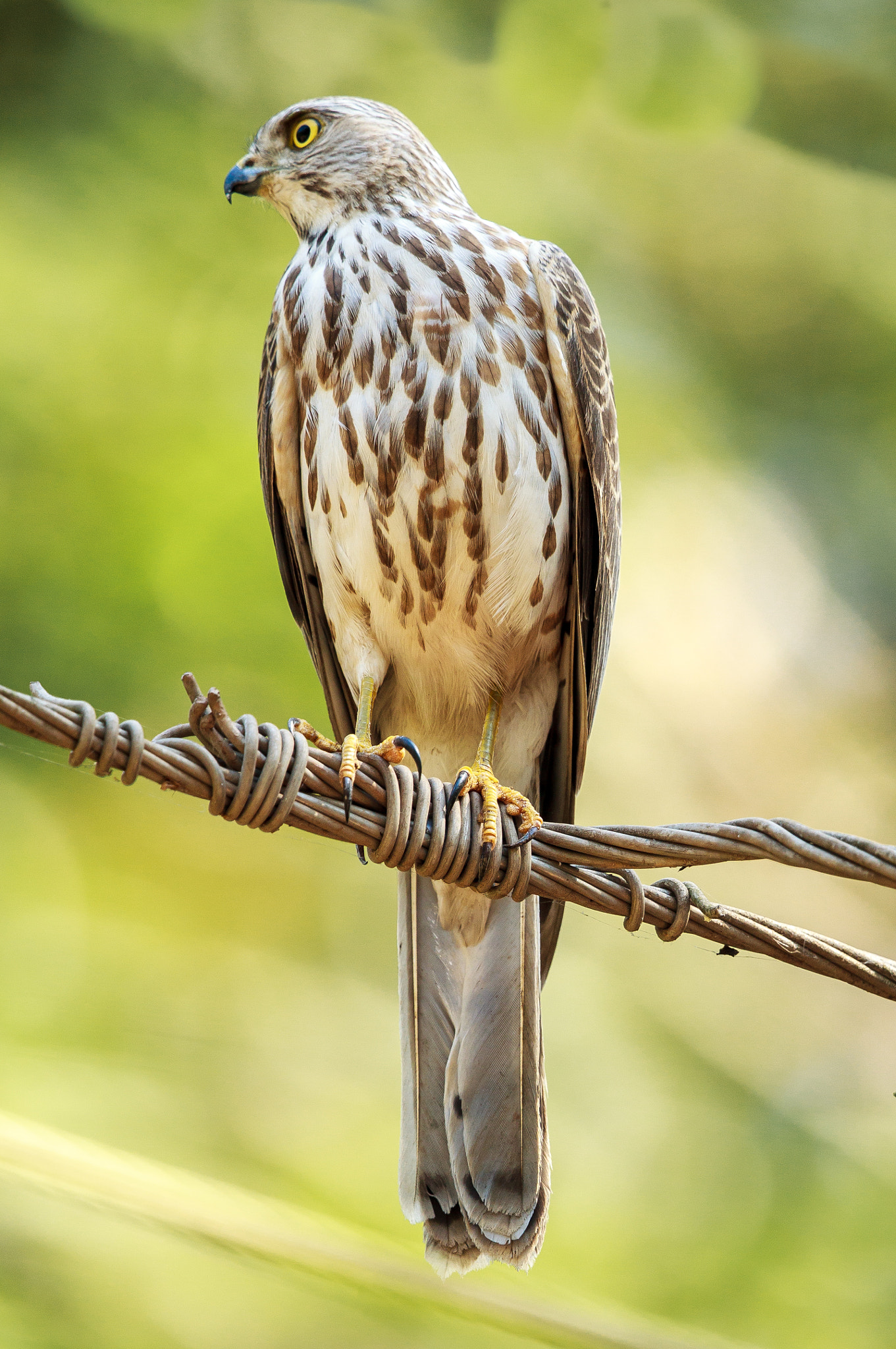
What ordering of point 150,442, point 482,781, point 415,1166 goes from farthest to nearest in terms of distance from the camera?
point 150,442
point 415,1166
point 482,781

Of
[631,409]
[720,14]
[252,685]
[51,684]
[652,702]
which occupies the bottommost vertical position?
[51,684]

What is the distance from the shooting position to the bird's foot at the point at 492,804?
1953 mm

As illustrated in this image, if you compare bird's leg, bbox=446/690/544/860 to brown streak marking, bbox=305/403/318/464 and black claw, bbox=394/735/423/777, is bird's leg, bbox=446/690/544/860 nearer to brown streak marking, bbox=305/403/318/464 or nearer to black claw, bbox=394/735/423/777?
black claw, bbox=394/735/423/777

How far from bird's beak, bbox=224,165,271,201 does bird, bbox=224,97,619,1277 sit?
0.16 m

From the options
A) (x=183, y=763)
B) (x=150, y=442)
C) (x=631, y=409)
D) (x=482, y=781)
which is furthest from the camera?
(x=631, y=409)

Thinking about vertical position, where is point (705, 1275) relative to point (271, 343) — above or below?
below

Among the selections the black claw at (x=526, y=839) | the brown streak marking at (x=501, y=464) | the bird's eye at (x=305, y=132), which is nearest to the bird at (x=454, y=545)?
the brown streak marking at (x=501, y=464)

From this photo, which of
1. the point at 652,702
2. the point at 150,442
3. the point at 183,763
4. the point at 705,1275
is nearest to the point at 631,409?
the point at 652,702

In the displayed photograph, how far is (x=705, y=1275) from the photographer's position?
5.89m

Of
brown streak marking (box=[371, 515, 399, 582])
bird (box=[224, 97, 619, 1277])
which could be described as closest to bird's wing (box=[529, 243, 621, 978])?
bird (box=[224, 97, 619, 1277])

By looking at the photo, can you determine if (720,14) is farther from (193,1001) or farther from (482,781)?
(482,781)

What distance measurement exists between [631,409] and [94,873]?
13.7 feet

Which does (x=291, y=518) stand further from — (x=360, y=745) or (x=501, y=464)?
(x=360, y=745)

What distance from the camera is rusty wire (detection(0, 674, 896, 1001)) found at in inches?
62.7
